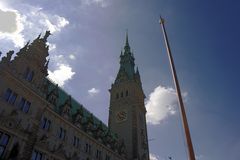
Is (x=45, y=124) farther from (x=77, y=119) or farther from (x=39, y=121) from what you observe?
(x=77, y=119)

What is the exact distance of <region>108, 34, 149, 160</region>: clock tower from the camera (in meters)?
63.5

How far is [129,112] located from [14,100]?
44.0 meters

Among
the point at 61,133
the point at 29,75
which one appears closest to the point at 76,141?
the point at 61,133

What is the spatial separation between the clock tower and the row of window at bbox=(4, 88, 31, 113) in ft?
119

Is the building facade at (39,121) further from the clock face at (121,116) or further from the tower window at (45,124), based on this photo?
the clock face at (121,116)

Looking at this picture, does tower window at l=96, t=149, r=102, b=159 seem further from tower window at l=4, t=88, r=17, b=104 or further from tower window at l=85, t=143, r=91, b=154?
tower window at l=4, t=88, r=17, b=104

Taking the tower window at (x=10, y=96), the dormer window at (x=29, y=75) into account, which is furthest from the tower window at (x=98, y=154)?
the tower window at (x=10, y=96)

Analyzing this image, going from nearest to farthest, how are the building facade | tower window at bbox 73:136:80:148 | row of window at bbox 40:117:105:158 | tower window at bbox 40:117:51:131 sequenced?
the building facade < tower window at bbox 40:117:51:131 < row of window at bbox 40:117:105:158 < tower window at bbox 73:136:80:148

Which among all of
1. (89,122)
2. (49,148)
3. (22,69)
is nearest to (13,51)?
(22,69)

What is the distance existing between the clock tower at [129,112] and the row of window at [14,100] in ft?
119

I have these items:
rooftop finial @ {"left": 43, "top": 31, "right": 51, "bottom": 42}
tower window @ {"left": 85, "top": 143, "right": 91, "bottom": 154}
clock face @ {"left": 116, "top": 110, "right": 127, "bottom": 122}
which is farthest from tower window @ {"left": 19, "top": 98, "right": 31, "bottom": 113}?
clock face @ {"left": 116, "top": 110, "right": 127, "bottom": 122}

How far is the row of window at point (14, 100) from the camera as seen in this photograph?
2972 centimetres

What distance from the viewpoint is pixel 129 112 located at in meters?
70.1

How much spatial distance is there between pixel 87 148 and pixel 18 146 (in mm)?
17838
